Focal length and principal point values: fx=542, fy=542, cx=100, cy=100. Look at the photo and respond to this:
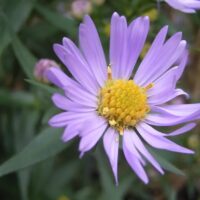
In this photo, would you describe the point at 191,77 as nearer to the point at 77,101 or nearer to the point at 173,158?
the point at 173,158

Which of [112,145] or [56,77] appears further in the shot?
[112,145]

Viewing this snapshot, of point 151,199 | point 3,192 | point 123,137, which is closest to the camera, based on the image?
point 123,137

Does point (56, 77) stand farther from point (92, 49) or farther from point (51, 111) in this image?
point (51, 111)

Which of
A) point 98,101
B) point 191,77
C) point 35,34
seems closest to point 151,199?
point 191,77

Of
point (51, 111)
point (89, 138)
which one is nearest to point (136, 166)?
point (89, 138)

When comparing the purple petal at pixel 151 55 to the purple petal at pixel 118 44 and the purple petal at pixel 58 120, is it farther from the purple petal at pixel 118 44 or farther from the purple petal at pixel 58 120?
the purple petal at pixel 58 120

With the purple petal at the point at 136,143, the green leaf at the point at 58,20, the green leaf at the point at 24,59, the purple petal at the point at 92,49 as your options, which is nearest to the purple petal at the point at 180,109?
the purple petal at the point at 136,143
